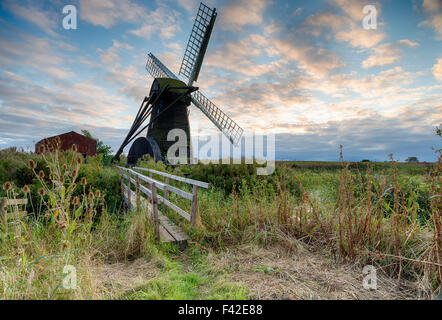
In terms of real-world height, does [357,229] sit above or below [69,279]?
above

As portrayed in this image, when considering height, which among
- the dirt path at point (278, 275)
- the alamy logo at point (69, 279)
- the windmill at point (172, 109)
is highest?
the windmill at point (172, 109)

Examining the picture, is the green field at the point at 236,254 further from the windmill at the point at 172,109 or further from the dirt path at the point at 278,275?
the windmill at the point at 172,109

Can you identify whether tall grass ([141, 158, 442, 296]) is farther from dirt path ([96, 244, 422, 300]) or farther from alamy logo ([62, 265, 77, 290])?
alamy logo ([62, 265, 77, 290])

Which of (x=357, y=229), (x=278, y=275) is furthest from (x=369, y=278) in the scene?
(x=278, y=275)

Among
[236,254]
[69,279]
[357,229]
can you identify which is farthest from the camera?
[236,254]

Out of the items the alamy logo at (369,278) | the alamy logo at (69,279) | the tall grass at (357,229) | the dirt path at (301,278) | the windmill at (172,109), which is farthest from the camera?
the windmill at (172,109)

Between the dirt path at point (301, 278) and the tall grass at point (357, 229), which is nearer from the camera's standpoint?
the dirt path at point (301, 278)

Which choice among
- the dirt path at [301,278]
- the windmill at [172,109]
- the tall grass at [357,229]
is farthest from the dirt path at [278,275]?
the windmill at [172,109]

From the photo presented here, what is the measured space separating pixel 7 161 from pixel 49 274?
8734 mm

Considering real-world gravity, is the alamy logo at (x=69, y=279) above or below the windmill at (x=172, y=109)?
below

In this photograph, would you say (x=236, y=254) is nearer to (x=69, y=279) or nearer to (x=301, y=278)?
(x=301, y=278)
